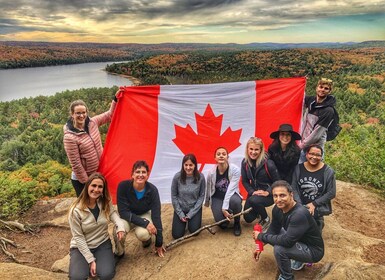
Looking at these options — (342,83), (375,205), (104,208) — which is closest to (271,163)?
(104,208)

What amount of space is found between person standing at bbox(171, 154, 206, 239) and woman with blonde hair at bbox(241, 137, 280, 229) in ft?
2.50

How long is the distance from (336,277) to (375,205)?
15.3ft

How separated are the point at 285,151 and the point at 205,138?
176 centimetres

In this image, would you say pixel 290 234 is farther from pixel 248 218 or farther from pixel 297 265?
pixel 248 218

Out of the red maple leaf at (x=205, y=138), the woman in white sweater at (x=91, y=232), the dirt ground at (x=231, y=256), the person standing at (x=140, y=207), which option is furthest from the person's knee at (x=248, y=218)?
the woman in white sweater at (x=91, y=232)

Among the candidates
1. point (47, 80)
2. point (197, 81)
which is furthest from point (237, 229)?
point (47, 80)

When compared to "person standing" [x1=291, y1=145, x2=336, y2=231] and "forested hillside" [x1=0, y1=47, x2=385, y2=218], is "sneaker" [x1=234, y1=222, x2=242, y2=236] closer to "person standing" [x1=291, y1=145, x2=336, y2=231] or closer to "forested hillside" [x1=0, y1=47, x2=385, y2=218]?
"person standing" [x1=291, y1=145, x2=336, y2=231]

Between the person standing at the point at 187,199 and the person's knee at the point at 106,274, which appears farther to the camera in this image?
the person standing at the point at 187,199

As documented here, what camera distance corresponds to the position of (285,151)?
515 centimetres

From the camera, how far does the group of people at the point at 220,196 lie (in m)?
3.99

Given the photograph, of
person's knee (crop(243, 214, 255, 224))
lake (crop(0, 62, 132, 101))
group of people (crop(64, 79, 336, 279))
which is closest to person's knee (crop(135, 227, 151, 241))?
group of people (crop(64, 79, 336, 279))

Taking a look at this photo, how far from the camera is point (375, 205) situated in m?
7.55

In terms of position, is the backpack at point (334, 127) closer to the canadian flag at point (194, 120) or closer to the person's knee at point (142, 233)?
the canadian flag at point (194, 120)

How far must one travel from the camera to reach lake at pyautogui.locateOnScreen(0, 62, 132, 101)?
91.2 metres
